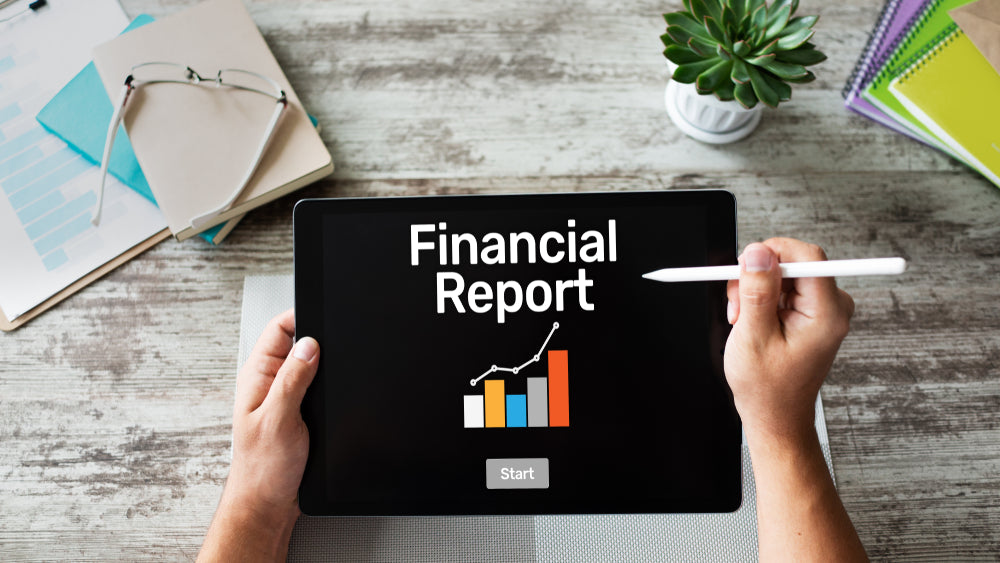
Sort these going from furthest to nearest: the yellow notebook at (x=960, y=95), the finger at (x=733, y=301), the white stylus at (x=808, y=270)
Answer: the yellow notebook at (x=960, y=95), the finger at (x=733, y=301), the white stylus at (x=808, y=270)

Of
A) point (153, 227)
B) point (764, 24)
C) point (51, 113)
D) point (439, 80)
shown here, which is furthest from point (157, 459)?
point (764, 24)

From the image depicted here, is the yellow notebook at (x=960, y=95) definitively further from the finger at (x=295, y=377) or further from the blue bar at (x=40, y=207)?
the blue bar at (x=40, y=207)

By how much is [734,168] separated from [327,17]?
665mm

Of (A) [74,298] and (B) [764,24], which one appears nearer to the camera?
(B) [764,24]

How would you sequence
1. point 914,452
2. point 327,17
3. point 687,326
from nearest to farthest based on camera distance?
1. point 687,326
2. point 914,452
3. point 327,17

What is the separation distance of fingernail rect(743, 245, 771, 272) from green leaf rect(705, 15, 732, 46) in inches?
11.0

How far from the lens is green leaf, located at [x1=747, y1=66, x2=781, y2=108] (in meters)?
0.71

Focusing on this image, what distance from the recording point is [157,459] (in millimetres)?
833

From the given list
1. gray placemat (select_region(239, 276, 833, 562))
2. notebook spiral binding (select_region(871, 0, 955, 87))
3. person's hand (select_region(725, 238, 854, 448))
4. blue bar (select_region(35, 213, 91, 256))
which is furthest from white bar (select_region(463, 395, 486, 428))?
notebook spiral binding (select_region(871, 0, 955, 87))

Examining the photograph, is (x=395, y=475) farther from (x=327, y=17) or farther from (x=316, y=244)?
(x=327, y=17)

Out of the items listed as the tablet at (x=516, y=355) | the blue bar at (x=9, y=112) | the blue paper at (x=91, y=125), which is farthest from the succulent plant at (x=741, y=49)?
the blue bar at (x=9, y=112)

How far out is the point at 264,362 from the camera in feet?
2.51

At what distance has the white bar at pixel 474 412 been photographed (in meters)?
0.70

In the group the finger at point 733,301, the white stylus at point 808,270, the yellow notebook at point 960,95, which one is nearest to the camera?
the white stylus at point 808,270
